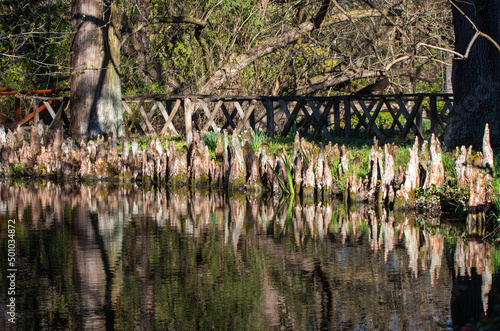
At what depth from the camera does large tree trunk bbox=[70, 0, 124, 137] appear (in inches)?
677

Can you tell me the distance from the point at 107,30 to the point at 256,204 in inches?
380

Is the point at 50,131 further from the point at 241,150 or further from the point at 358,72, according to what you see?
the point at 358,72

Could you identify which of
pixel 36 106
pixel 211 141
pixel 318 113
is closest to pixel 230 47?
pixel 318 113

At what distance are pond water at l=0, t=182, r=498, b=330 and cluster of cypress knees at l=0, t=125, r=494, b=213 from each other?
0.53 metres

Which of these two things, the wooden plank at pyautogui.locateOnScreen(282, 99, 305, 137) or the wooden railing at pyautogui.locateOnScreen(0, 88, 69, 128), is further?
the wooden railing at pyautogui.locateOnScreen(0, 88, 69, 128)

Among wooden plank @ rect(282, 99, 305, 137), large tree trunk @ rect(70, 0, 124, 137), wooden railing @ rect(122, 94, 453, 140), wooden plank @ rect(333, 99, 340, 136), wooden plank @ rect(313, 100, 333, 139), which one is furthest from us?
large tree trunk @ rect(70, 0, 124, 137)

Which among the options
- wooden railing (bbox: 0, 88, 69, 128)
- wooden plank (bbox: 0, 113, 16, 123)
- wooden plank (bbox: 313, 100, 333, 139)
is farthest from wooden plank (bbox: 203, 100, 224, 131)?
wooden plank (bbox: 0, 113, 16, 123)

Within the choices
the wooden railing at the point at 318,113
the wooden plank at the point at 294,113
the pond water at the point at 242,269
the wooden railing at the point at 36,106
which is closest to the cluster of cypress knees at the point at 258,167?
the pond water at the point at 242,269

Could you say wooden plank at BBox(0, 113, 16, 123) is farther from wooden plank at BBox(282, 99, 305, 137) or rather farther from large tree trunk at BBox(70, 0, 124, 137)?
wooden plank at BBox(282, 99, 305, 137)

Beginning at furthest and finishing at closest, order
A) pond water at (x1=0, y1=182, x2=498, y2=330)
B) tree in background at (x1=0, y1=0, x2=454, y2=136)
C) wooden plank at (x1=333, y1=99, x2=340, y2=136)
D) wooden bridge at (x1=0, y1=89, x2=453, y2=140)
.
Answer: tree in background at (x1=0, y1=0, x2=454, y2=136), wooden plank at (x1=333, y1=99, x2=340, y2=136), wooden bridge at (x1=0, y1=89, x2=453, y2=140), pond water at (x1=0, y1=182, x2=498, y2=330)

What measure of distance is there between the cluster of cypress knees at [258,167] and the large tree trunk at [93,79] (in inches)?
102

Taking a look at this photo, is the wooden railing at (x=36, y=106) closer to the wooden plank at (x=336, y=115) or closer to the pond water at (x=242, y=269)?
the wooden plank at (x=336, y=115)

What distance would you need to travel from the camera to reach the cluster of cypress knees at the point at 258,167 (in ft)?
28.1

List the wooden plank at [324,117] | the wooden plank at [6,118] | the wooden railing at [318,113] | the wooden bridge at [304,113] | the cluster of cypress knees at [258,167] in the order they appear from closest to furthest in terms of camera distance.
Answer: the cluster of cypress knees at [258,167] → the wooden railing at [318,113] → the wooden bridge at [304,113] → the wooden plank at [324,117] → the wooden plank at [6,118]
